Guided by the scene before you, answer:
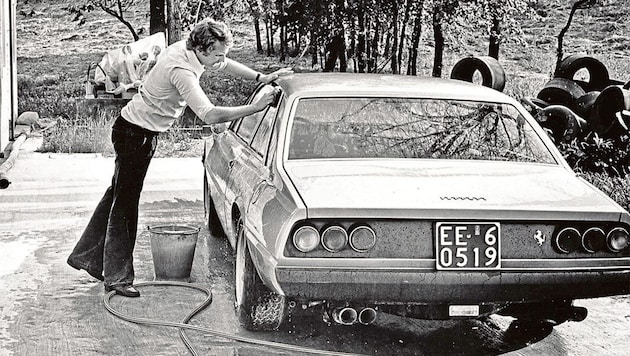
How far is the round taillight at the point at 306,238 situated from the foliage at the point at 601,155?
22.3 feet

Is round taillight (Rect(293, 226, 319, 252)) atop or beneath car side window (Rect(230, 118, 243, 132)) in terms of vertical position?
beneath

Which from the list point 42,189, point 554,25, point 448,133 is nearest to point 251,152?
point 448,133

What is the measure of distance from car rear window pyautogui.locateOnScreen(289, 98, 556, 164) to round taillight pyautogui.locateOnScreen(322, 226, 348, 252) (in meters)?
0.92

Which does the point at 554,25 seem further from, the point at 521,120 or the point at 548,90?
the point at 521,120

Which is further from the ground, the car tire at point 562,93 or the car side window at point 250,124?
the car side window at point 250,124

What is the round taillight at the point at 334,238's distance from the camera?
491cm

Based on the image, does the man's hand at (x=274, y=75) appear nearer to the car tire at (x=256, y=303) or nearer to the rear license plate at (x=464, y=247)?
the car tire at (x=256, y=303)

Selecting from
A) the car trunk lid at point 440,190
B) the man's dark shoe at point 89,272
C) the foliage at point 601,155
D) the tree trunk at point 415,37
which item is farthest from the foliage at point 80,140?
the car trunk lid at point 440,190

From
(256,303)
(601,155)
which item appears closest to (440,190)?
(256,303)

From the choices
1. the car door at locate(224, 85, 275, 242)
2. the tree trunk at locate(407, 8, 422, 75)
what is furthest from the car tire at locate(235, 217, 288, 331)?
the tree trunk at locate(407, 8, 422, 75)

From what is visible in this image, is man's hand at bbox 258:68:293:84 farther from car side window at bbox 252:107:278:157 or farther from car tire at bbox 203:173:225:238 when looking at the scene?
car tire at bbox 203:173:225:238

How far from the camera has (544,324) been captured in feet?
19.6

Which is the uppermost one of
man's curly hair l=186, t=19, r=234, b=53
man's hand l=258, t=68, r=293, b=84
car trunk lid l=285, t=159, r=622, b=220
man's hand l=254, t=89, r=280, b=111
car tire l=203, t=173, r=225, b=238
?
man's curly hair l=186, t=19, r=234, b=53

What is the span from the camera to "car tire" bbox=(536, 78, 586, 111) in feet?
41.2
